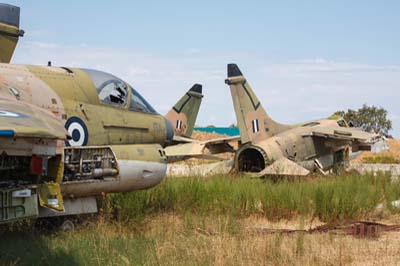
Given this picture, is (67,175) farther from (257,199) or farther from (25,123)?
(257,199)

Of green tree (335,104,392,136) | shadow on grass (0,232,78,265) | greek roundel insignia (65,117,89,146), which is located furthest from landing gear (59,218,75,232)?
A: green tree (335,104,392,136)

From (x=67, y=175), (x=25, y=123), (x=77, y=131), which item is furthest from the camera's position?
(x=77, y=131)

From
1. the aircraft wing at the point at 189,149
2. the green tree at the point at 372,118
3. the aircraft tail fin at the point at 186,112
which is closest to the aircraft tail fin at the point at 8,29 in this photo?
the aircraft wing at the point at 189,149

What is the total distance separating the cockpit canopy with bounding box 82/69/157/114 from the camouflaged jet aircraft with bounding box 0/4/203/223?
16 millimetres

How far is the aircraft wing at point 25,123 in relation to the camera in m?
4.91

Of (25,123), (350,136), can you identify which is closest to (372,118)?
(350,136)

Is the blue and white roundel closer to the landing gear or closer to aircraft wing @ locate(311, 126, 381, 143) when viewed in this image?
the landing gear

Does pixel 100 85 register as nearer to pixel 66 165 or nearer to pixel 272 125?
pixel 66 165

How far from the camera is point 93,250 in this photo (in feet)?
21.7

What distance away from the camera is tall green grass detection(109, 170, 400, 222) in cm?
964

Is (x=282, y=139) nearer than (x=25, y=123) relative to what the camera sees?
No

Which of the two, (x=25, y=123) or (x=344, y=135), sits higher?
(x=344, y=135)

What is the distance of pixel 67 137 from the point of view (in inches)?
222

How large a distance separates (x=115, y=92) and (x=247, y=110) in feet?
27.8
